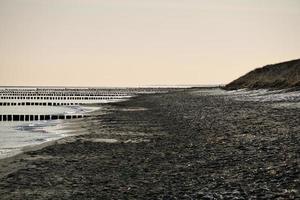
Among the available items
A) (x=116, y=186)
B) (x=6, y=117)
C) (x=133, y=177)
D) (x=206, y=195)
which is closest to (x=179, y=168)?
(x=133, y=177)

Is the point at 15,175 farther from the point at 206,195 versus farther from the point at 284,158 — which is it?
the point at 284,158

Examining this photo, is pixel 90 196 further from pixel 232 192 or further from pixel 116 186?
pixel 232 192

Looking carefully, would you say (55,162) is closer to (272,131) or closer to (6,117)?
(272,131)

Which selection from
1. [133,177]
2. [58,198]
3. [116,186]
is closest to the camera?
[58,198]

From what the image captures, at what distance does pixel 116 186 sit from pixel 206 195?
2379 mm

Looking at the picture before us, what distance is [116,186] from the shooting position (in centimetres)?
1026

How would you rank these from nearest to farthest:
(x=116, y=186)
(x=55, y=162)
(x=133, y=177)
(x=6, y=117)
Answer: (x=116, y=186)
(x=133, y=177)
(x=55, y=162)
(x=6, y=117)

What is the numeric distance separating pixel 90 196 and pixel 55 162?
515cm

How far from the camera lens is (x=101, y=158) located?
14922mm

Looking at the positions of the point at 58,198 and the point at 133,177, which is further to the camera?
the point at 133,177

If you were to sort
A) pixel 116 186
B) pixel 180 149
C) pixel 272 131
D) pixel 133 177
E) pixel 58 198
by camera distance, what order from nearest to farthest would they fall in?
pixel 58 198 → pixel 116 186 → pixel 133 177 → pixel 180 149 → pixel 272 131

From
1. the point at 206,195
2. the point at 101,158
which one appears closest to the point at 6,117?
the point at 101,158

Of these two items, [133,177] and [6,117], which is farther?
[6,117]

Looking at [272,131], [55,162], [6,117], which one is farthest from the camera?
[6,117]
